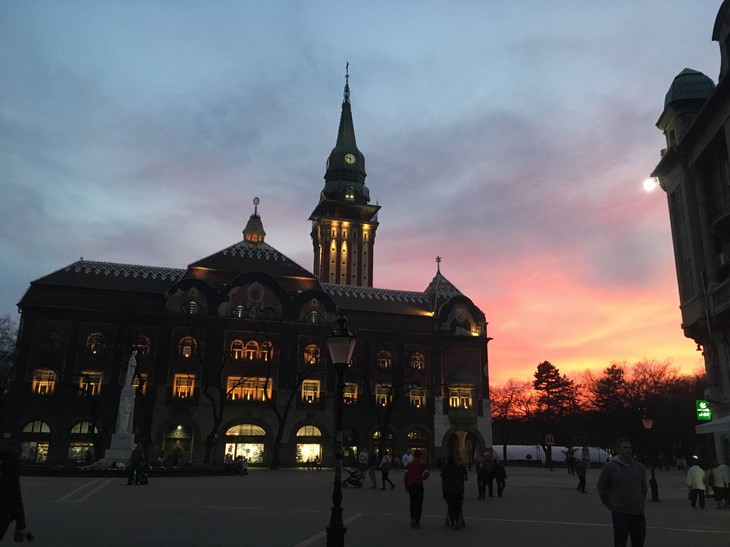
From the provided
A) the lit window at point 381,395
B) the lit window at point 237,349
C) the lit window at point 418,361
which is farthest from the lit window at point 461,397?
the lit window at point 237,349

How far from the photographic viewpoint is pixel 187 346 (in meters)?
57.8

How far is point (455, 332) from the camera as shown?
66500 mm

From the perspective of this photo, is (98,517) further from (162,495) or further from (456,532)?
(456,532)

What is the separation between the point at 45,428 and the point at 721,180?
175 ft

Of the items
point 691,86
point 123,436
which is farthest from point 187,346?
point 691,86

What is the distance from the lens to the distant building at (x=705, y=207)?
1183 inches

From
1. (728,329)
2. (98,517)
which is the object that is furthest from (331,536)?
(728,329)

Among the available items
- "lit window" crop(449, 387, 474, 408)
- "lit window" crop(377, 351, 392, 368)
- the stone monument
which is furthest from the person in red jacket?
"lit window" crop(449, 387, 474, 408)

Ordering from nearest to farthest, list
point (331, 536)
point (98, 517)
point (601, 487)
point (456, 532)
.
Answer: point (601, 487) < point (331, 536) < point (456, 532) < point (98, 517)

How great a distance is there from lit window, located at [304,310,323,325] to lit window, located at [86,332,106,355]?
18765 mm

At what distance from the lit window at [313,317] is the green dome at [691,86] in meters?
36.7

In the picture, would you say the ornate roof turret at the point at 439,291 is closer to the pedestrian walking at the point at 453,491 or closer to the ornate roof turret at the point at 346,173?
the ornate roof turret at the point at 346,173

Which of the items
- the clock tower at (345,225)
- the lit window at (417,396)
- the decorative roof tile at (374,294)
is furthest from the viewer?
the clock tower at (345,225)

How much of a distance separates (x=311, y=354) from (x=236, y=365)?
729 cm
